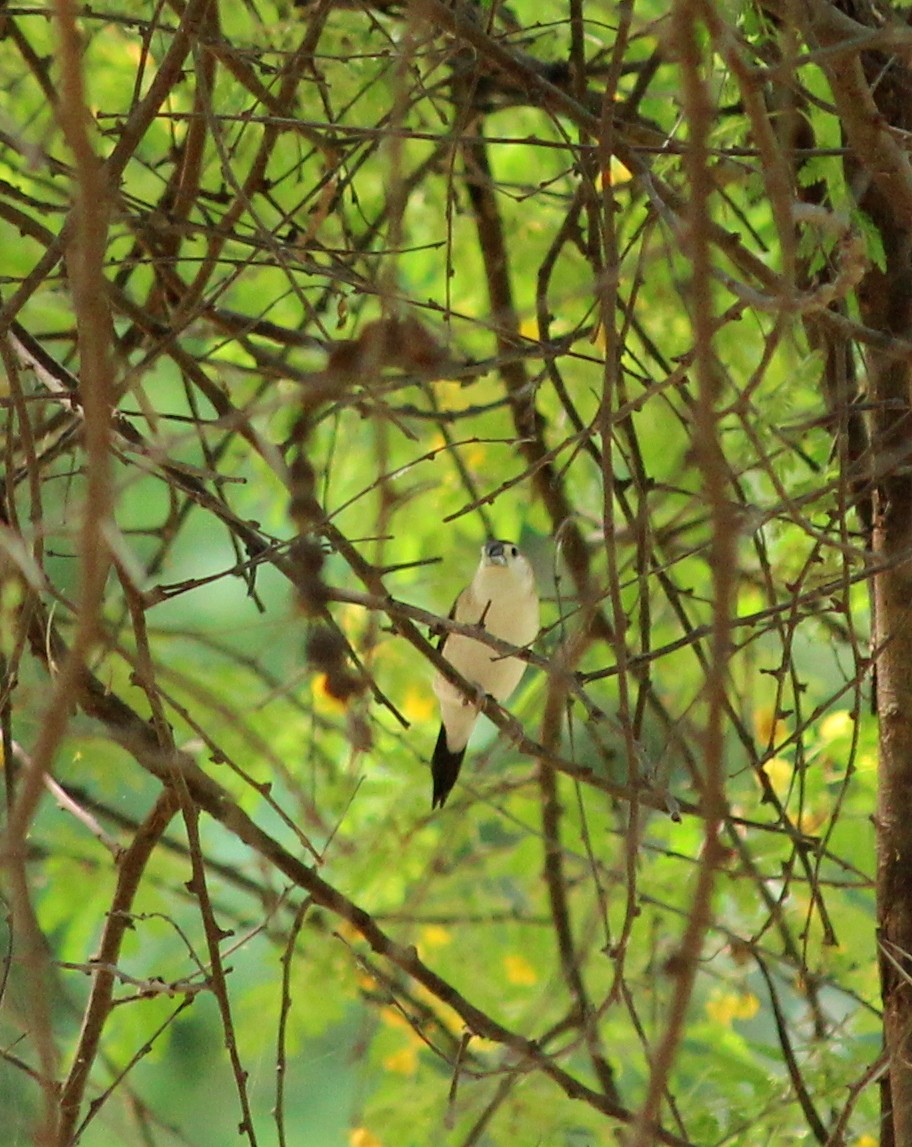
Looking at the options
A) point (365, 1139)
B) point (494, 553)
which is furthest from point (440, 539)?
point (365, 1139)

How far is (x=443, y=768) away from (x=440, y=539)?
0.62 metres

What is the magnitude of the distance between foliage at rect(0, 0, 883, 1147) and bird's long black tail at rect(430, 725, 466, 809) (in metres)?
0.08

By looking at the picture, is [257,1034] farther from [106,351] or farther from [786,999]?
[786,999]

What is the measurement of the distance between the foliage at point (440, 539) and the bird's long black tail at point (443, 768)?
85mm

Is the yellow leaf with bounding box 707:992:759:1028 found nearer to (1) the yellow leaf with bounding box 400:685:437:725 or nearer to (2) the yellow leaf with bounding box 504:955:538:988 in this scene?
(2) the yellow leaf with bounding box 504:955:538:988

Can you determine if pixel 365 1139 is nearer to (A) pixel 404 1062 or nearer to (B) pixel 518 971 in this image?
(A) pixel 404 1062

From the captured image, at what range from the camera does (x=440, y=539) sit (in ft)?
13.9

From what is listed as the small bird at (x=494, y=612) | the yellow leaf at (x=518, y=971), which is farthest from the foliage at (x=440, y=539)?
the small bird at (x=494, y=612)

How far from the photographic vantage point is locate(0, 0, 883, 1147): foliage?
1479 millimetres

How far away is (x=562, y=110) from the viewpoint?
6.74ft

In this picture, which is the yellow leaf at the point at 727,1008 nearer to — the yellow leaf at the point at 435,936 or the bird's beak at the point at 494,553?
the yellow leaf at the point at 435,936

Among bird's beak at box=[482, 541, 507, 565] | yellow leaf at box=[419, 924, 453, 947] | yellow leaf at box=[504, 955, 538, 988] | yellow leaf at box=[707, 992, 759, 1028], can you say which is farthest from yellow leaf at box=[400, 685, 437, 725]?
yellow leaf at box=[707, 992, 759, 1028]

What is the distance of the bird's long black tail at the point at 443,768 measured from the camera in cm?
367

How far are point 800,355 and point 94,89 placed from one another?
178 centimetres
